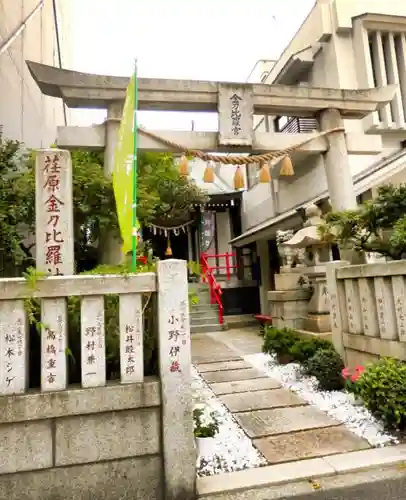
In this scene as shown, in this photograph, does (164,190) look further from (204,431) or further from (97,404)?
(97,404)

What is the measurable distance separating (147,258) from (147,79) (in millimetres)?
4213

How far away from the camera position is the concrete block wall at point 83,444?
266cm

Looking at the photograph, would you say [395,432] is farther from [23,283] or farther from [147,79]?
[147,79]

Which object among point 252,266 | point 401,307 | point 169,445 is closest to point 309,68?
point 252,266

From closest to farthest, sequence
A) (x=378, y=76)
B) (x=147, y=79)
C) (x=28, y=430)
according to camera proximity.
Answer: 1. (x=28, y=430)
2. (x=147, y=79)
3. (x=378, y=76)

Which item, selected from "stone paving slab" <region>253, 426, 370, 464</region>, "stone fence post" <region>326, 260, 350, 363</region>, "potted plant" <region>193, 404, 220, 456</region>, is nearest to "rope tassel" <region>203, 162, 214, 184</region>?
"stone fence post" <region>326, 260, 350, 363</region>

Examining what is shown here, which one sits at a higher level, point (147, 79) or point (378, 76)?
point (378, 76)

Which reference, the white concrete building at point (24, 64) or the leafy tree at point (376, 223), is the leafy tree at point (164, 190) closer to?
the white concrete building at point (24, 64)

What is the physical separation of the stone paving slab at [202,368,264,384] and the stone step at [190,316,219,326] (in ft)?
19.5

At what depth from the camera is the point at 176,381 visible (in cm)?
292

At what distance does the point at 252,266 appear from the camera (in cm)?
1622

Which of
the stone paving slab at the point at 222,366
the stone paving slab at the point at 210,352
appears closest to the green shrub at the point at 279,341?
the stone paving slab at the point at 222,366

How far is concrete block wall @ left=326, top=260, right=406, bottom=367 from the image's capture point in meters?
4.49

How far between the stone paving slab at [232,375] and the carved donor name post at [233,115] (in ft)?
15.4
